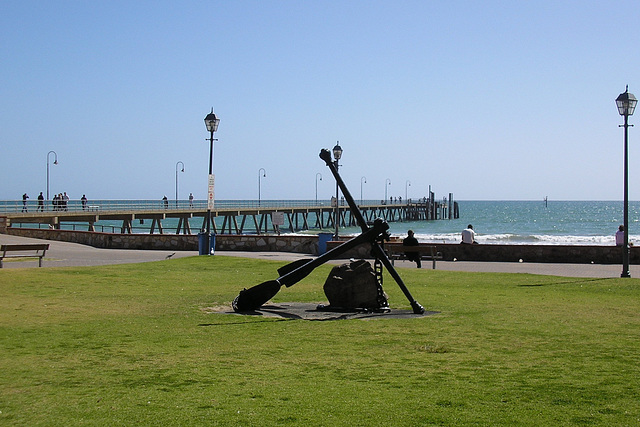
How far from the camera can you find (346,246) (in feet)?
38.9

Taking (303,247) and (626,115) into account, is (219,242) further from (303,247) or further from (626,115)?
(626,115)

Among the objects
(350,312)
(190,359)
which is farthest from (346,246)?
(190,359)

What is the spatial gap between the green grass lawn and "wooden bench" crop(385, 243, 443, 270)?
719cm

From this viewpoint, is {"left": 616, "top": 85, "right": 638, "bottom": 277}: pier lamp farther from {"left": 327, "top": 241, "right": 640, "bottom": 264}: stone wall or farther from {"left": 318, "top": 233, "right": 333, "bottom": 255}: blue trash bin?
{"left": 318, "top": 233, "right": 333, "bottom": 255}: blue trash bin

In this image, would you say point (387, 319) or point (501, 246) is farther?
point (501, 246)

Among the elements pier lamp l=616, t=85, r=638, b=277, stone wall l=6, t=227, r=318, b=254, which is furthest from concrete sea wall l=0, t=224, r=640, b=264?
pier lamp l=616, t=85, r=638, b=277

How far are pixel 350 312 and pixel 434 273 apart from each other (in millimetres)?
7300

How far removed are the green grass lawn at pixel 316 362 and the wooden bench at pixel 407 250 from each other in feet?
23.6

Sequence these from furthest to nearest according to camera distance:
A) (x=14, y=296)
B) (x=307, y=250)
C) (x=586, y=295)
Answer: (x=307, y=250)
(x=586, y=295)
(x=14, y=296)

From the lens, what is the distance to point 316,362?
7797 millimetres

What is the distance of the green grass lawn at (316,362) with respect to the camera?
5832mm

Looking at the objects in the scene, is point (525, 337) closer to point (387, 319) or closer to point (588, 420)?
point (387, 319)

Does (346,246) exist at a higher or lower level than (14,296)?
higher

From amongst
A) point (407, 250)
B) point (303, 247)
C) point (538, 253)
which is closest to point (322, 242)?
point (303, 247)
